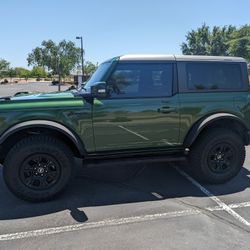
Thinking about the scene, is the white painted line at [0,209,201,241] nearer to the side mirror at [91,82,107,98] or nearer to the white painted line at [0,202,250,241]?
the white painted line at [0,202,250,241]

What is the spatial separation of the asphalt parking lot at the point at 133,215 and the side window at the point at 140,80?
1.43 meters

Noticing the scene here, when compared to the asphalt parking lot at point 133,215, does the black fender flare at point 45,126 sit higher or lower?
higher

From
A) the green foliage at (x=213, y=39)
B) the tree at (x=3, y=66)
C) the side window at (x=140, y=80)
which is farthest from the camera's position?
the tree at (x=3, y=66)

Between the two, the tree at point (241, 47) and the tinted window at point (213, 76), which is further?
the tree at point (241, 47)

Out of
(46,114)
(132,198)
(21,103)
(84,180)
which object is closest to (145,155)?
(132,198)

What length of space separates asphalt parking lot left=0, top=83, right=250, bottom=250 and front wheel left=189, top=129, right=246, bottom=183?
0.54ft

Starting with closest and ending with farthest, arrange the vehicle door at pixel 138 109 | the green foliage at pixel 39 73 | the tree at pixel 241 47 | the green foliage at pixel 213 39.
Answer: the vehicle door at pixel 138 109 → the tree at pixel 241 47 → the green foliage at pixel 213 39 → the green foliage at pixel 39 73

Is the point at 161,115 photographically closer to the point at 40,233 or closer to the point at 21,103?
the point at 21,103

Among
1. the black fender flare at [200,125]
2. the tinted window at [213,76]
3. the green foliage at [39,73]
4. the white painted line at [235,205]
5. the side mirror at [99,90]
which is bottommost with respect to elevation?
the white painted line at [235,205]

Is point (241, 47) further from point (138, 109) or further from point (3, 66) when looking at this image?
point (3, 66)

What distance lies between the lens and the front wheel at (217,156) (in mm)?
5219

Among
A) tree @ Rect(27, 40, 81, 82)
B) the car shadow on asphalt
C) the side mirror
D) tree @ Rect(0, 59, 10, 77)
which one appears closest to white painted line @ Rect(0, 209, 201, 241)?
the car shadow on asphalt

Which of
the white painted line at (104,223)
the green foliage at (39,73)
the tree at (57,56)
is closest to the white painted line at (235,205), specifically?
the white painted line at (104,223)

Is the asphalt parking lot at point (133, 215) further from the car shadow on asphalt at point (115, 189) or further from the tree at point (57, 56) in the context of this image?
the tree at point (57, 56)
